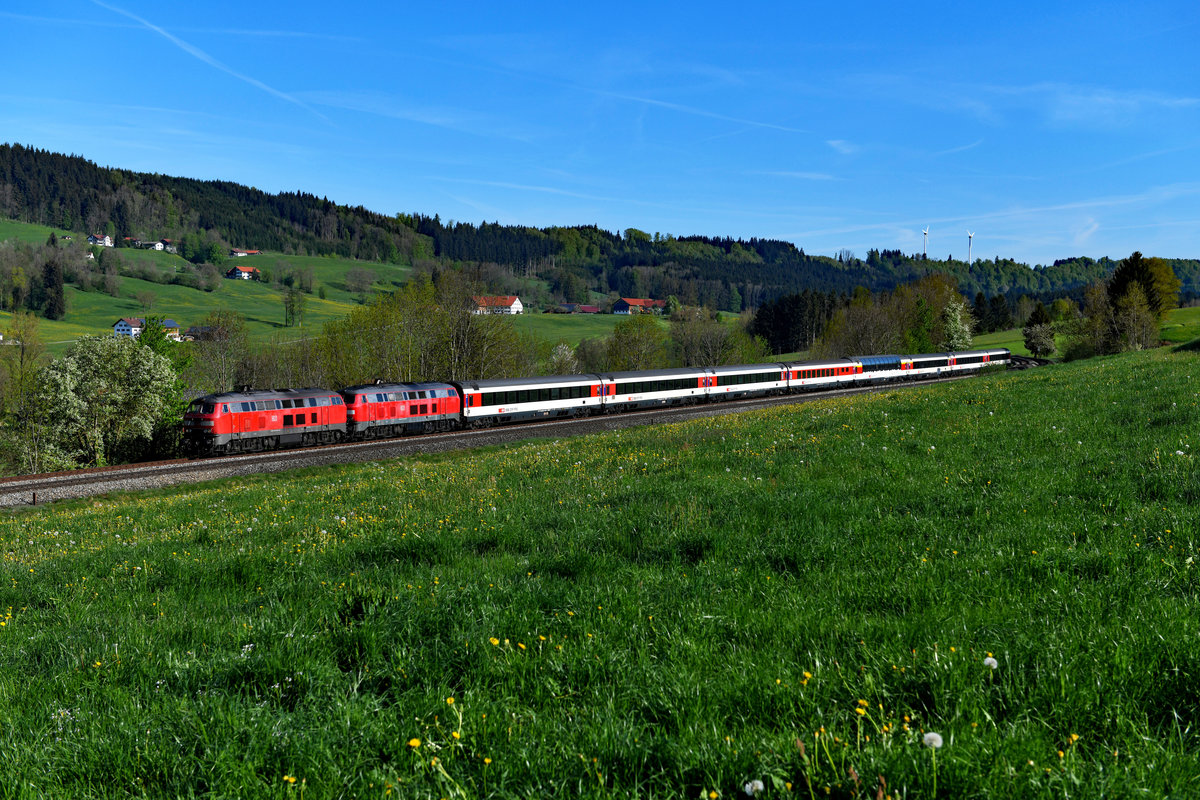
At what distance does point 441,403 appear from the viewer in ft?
141

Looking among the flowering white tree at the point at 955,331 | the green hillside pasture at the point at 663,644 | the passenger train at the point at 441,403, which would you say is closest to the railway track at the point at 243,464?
the passenger train at the point at 441,403

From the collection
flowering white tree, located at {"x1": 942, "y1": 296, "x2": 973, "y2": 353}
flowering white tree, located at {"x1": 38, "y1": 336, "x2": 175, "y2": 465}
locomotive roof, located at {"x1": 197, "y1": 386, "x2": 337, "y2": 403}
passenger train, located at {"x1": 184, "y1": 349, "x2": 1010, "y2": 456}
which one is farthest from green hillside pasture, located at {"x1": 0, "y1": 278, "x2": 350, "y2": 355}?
flowering white tree, located at {"x1": 942, "y1": 296, "x2": 973, "y2": 353}

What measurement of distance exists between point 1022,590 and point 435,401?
39.6m

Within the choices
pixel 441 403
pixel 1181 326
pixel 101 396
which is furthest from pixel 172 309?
pixel 1181 326

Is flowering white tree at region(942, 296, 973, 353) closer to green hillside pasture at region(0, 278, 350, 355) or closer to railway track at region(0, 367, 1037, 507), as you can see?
railway track at region(0, 367, 1037, 507)

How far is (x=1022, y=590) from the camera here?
19.7 ft

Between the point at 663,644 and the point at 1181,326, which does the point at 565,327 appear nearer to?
the point at 1181,326

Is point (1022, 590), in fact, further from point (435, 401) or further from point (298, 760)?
point (435, 401)

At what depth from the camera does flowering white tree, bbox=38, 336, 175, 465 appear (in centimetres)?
4578

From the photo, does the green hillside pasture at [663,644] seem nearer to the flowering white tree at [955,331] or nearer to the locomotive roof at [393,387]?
the locomotive roof at [393,387]

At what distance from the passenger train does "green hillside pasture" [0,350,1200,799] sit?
26924 mm

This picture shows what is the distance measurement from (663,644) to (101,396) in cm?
5471

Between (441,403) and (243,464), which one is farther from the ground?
(441,403)

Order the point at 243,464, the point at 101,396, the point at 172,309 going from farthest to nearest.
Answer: the point at 172,309 < the point at 101,396 < the point at 243,464
